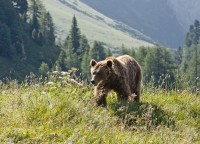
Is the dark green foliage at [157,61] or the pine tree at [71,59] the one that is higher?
the dark green foliage at [157,61]

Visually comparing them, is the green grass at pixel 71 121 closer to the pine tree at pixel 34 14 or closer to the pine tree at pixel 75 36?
the pine tree at pixel 75 36

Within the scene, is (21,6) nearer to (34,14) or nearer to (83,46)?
(34,14)

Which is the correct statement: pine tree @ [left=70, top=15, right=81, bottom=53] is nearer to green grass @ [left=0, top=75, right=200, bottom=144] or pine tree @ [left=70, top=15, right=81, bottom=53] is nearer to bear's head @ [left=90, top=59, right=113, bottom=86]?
bear's head @ [left=90, top=59, right=113, bottom=86]

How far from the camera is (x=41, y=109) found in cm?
732

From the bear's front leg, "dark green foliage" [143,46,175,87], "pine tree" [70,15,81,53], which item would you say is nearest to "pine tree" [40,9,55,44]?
"pine tree" [70,15,81,53]

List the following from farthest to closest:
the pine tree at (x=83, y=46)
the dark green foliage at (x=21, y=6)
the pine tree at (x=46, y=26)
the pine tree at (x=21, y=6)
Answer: the pine tree at (x=46, y=26) → the pine tree at (x=21, y=6) → the dark green foliage at (x=21, y=6) → the pine tree at (x=83, y=46)

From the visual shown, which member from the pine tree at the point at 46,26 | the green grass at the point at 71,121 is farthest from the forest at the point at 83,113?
the pine tree at the point at 46,26

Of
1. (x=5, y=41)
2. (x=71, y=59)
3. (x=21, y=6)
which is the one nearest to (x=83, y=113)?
(x=5, y=41)

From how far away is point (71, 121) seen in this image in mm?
7172

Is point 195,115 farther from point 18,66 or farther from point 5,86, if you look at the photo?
point 18,66

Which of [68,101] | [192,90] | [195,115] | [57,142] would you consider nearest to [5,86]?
[68,101]

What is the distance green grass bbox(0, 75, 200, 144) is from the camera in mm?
6340

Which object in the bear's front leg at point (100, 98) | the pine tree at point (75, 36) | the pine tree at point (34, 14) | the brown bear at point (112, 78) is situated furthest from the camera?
the pine tree at point (34, 14)

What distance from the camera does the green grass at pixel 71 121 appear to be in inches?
250
